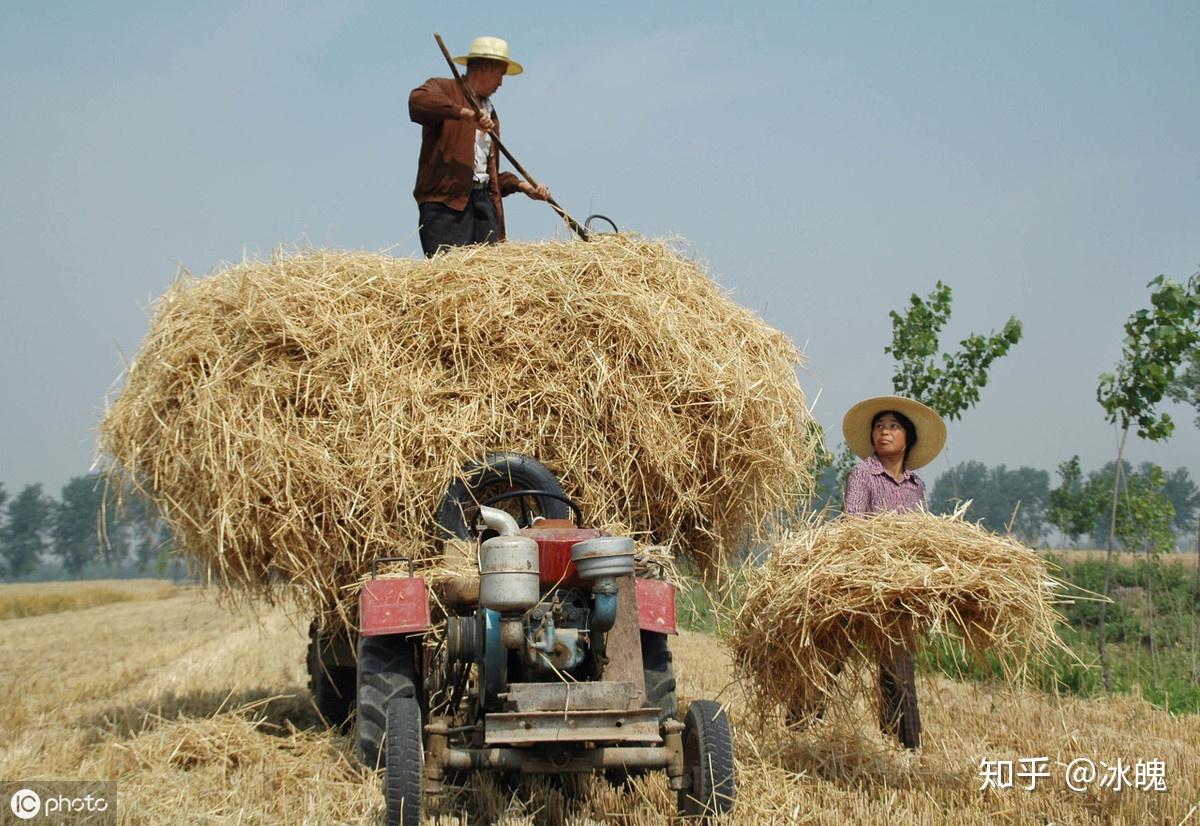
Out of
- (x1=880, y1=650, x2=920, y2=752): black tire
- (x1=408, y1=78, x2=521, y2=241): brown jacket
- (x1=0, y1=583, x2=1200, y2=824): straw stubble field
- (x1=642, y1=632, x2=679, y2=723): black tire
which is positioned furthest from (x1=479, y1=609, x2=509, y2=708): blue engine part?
(x1=408, y1=78, x2=521, y2=241): brown jacket

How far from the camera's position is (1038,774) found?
16.9 feet

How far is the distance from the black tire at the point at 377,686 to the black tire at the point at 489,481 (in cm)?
60

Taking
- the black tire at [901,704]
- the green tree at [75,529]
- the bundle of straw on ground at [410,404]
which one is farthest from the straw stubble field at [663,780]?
the green tree at [75,529]

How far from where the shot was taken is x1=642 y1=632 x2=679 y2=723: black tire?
4.93 m

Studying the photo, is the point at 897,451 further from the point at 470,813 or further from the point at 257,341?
the point at 257,341

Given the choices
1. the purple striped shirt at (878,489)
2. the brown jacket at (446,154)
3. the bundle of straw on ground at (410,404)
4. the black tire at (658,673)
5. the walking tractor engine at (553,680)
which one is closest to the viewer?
the walking tractor engine at (553,680)

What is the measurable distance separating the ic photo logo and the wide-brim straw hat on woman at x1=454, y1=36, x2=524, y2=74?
4889mm

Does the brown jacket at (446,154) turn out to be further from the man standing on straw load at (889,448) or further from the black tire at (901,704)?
the black tire at (901,704)

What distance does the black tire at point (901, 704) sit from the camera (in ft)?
17.8

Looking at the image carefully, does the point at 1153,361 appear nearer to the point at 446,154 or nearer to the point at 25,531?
the point at 446,154

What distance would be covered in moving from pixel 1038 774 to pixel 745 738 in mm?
1290

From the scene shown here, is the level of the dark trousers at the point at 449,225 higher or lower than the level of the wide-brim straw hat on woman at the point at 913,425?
higher

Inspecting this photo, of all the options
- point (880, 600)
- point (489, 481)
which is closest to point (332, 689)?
point (489, 481)

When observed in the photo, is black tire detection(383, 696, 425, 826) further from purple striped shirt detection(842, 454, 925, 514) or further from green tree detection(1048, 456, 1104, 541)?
green tree detection(1048, 456, 1104, 541)
